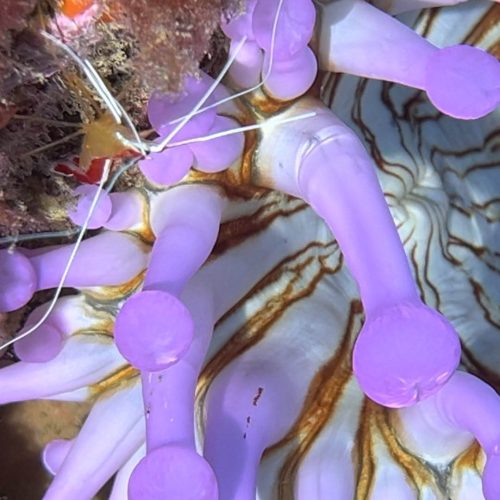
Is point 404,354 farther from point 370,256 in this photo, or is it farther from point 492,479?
point 492,479

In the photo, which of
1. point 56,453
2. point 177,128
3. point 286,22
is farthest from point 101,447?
point 286,22

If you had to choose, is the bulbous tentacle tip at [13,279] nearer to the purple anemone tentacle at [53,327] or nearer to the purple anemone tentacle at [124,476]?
the purple anemone tentacle at [53,327]

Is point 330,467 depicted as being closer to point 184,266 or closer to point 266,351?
point 266,351

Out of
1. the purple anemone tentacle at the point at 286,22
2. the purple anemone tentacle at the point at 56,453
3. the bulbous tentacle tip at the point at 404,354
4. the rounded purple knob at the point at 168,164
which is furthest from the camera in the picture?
the purple anemone tentacle at the point at 56,453

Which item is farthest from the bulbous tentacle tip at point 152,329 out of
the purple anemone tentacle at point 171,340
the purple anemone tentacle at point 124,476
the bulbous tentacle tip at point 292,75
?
the purple anemone tentacle at point 124,476

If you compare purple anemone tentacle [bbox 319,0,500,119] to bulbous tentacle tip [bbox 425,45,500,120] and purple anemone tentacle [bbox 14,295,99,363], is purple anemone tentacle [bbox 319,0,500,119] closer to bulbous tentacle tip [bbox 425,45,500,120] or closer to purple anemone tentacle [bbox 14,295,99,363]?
bulbous tentacle tip [bbox 425,45,500,120]

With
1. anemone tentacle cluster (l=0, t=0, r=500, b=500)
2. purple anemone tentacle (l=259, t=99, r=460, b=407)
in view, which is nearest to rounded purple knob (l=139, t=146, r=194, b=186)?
anemone tentacle cluster (l=0, t=0, r=500, b=500)

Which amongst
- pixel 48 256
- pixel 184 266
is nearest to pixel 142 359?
pixel 184 266
